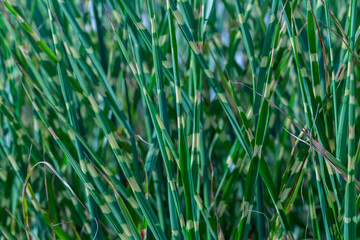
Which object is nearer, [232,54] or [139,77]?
[139,77]

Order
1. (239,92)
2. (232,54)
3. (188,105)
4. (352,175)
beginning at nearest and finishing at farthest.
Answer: (352,175) → (188,105) → (232,54) → (239,92)

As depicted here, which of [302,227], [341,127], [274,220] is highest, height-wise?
[341,127]

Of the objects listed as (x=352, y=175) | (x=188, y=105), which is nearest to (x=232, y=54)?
(x=188, y=105)

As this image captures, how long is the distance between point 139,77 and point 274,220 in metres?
0.20

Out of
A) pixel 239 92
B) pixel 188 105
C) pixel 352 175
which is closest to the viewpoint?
pixel 352 175

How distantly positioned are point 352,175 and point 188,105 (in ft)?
0.57

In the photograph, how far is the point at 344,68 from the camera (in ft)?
1.34

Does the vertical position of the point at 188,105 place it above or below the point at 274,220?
above

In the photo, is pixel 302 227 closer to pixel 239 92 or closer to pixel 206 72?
pixel 239 92

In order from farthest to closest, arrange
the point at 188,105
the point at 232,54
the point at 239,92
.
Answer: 1. the point at 239,92
2. the point at 232,54
3. the point at 188,105

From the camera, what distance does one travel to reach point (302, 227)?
0.63 meters

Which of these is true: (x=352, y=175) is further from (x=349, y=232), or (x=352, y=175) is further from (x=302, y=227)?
(x=302, y=227)

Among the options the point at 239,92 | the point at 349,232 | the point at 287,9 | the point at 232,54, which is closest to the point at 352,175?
the point at 349,232

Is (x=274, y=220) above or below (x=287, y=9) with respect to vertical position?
below
